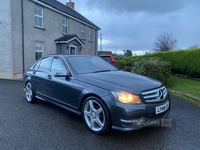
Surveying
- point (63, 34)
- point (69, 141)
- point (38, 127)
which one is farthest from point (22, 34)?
point (69, 141)

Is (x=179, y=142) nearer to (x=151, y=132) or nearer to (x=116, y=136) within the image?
(x=151, y=132)

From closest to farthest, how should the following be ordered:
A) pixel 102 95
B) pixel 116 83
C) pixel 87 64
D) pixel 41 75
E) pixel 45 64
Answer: pixel 102 95 < pixel 116 83 < pixel 87 64 < pixel 41 75 < pixel 45 64

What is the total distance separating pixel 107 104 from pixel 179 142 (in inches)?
56.5

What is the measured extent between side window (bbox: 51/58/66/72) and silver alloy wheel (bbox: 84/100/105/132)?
1.28 metres

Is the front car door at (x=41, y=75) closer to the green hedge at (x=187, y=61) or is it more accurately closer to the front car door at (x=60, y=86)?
the front car door at (x=60, y=86)

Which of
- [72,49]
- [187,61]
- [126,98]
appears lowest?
[126,98]

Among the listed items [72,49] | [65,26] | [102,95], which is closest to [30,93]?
[102,95]

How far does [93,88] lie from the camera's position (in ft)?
10.1

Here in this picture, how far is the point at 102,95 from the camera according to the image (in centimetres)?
291

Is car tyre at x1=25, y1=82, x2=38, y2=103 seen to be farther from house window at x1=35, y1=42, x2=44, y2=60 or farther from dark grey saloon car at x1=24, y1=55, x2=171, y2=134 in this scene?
house window at x1=35, y1=42, x2=44, y2=60

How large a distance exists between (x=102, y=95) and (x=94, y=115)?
47 centimetres

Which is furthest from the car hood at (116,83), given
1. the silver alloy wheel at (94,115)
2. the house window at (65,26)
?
the house window at (65,26)

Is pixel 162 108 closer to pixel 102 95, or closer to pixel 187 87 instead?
pixel 102 95

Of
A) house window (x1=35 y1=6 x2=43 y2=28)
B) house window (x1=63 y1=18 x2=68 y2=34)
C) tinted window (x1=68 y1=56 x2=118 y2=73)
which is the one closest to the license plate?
tinted window (x1=68 y1=56 x2=118 y2=73)
